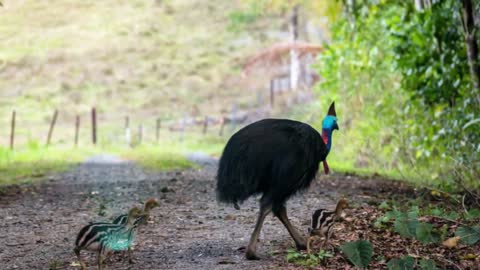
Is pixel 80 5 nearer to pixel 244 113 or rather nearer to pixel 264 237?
pixel 244 113

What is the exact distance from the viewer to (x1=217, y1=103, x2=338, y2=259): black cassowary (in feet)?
22.5

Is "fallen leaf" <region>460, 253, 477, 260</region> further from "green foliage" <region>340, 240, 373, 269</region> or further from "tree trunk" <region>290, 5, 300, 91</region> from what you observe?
"tree trunk" <region>290, 5, 300, 91</region>

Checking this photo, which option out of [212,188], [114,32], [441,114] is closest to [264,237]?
[212,188]

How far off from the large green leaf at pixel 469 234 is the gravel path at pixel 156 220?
1.57 metres

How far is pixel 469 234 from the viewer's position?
22.2ft

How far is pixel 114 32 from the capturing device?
173 feet

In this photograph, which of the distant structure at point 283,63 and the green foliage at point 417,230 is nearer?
the green foliage at point 417,230

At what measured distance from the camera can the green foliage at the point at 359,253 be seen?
6.26 m

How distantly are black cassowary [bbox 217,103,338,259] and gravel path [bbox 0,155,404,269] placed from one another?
555 mm

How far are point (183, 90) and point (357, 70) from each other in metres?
27.5

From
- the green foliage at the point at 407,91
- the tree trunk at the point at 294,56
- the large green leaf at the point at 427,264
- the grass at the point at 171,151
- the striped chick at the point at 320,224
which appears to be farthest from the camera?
the tree trunk at the point at 294,56

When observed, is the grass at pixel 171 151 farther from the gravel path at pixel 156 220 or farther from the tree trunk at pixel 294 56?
the tree trunk at pixel 294 56

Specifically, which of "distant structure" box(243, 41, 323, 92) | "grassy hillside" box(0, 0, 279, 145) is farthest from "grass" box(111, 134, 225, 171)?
"grassy hillside" box(0, 0, 279, 145)

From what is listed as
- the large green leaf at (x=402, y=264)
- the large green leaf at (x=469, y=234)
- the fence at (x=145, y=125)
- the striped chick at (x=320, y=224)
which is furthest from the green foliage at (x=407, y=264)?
the fence at (x=145, y=125)
